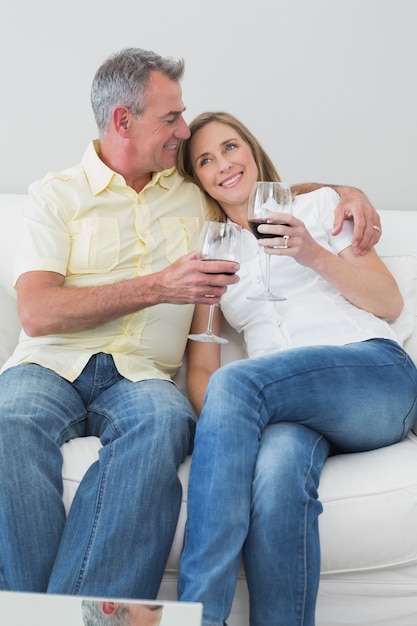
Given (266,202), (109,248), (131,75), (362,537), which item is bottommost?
(362,537)

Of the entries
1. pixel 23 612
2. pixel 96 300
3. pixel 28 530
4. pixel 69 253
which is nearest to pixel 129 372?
pixel 96 300

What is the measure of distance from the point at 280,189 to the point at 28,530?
0.90 meters

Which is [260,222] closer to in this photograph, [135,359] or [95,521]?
[135,359]

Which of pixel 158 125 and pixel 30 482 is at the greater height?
pixel 158 125

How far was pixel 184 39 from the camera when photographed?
2756mm

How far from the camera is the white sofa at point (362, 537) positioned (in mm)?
1688

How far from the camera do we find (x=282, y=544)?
1540 mm

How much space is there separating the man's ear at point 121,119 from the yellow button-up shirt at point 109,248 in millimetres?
93

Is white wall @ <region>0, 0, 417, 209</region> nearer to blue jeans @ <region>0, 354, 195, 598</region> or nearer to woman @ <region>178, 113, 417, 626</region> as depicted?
woman @ <region>178, 113, 417, 626</region>

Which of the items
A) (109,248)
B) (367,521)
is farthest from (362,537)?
(109,248)

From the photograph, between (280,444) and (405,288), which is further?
(405,288)

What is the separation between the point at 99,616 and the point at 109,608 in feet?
0.05

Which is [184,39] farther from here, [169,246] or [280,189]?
[280,189]

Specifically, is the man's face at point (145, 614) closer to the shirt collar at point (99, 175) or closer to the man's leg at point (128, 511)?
the man's leg at point (128, 511)
